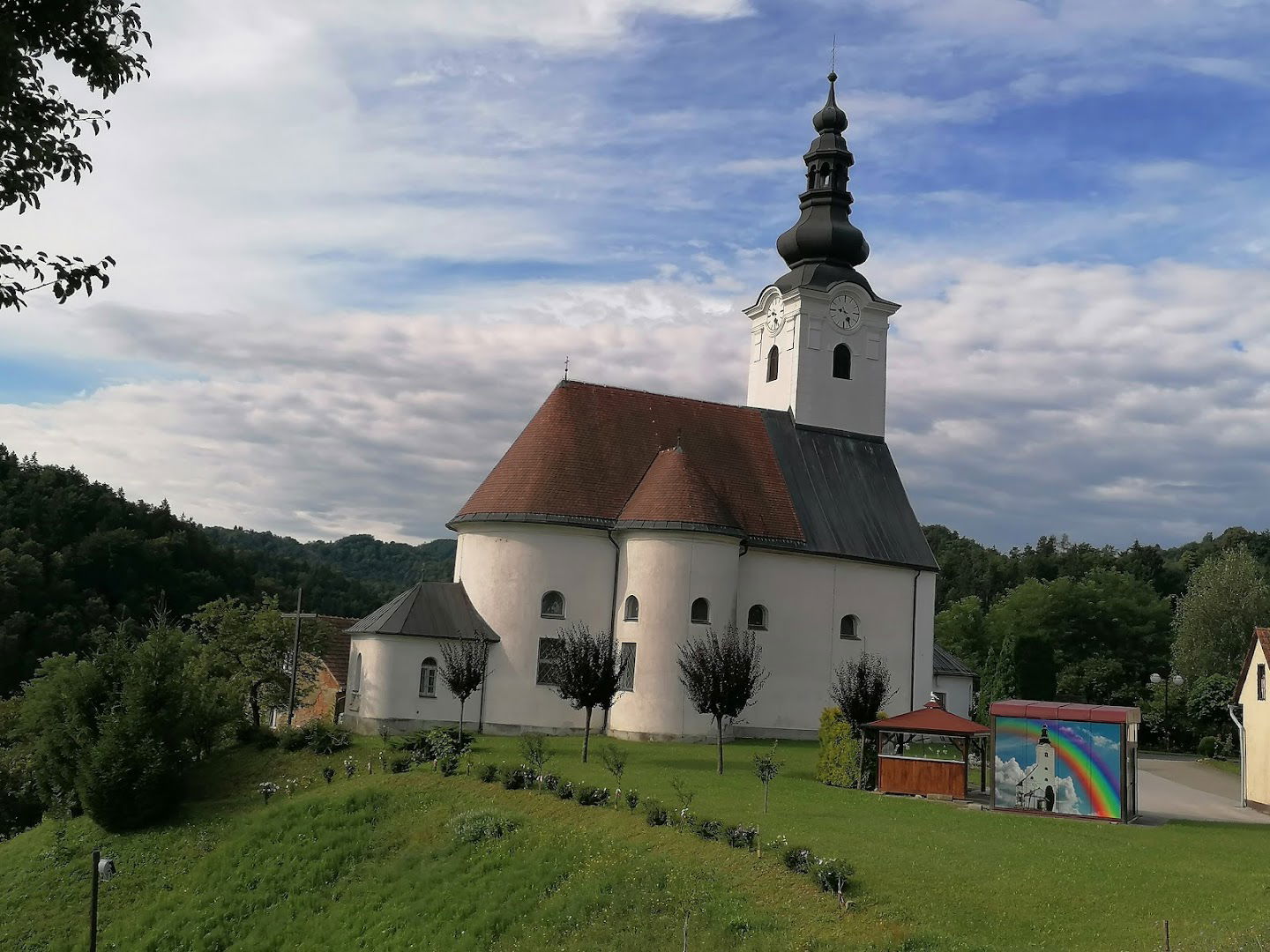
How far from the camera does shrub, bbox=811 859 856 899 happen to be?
17403 mm

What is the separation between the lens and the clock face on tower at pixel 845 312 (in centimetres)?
4303

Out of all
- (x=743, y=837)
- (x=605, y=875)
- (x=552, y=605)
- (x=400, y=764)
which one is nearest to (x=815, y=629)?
(x=552, y=605)

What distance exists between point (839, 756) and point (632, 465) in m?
12.7

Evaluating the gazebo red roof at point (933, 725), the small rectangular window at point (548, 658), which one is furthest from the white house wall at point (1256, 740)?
the small rectangular window at point (548, 658)

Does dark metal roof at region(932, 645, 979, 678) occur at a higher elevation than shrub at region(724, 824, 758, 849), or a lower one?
higher

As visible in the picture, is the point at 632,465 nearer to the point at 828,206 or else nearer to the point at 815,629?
the point at 815,629

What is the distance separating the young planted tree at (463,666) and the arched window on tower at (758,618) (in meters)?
8.31

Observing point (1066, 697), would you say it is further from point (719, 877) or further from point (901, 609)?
point (719, 877)

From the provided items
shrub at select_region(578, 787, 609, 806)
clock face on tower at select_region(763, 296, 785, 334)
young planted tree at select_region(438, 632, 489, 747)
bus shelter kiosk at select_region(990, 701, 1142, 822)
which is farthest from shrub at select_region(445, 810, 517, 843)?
clock face on tower at select_region(763, 296, 785, 334)

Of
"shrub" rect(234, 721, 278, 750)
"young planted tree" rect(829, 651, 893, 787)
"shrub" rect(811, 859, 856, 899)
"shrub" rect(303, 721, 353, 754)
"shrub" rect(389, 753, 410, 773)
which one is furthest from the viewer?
"shrub" rect(234, 721, 278, 750)

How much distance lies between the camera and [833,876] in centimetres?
1756

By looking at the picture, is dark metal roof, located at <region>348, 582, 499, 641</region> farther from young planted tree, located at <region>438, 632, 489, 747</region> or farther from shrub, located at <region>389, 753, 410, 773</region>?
shrub, located at <region>389, 753, 410, 773</region>

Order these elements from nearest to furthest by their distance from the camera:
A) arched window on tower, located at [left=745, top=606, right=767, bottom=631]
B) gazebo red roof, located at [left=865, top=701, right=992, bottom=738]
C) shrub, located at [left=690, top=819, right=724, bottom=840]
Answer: shrub, located at [left=690, top=819, right=724, bottom=840] → gazebo red roof, located at [left=865, top=701, right=992, bottom=738] → arched window on tower, located at [left=745, top=606, right=767, bottom=631]

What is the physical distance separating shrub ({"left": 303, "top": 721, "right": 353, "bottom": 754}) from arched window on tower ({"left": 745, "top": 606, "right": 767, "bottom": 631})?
12.7 metres
